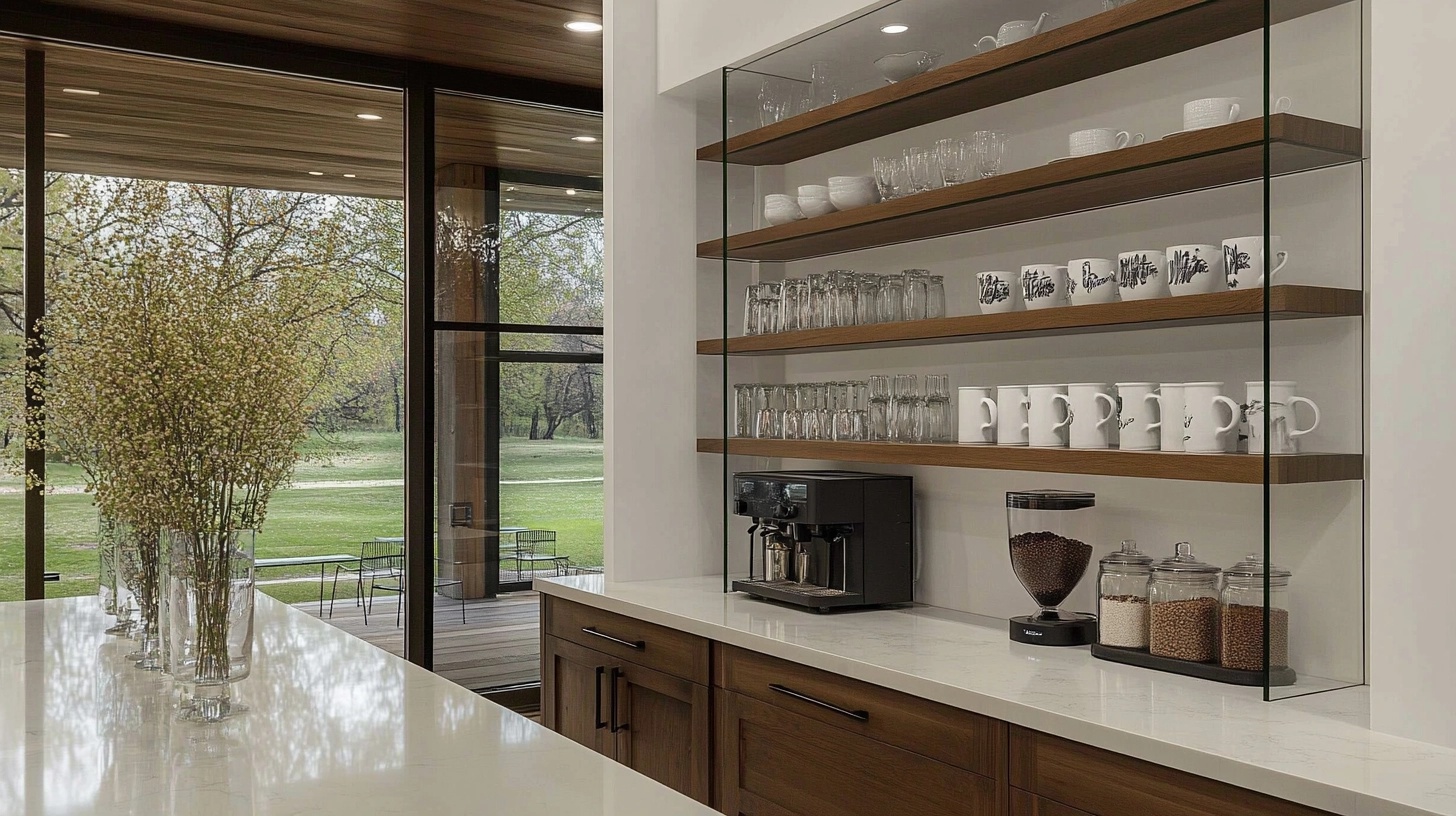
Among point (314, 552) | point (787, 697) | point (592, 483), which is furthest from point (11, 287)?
point (787, 697)

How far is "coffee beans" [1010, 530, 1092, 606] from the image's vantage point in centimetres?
237

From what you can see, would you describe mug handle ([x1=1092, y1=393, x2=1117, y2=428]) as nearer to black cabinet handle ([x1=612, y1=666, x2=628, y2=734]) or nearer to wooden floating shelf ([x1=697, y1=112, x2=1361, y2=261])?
wooden floating shelf ([x1=697, y1=112, x2=1361, y2=261])

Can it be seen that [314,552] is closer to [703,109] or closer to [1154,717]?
[703,109]

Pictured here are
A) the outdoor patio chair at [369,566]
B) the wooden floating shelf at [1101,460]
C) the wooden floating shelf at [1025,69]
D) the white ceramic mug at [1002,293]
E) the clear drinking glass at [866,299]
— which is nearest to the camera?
the wooden floating shelf at [1101,460]

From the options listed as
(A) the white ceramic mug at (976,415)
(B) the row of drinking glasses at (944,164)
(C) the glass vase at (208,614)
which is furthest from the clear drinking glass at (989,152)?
(C) the glass vase at (208,614)

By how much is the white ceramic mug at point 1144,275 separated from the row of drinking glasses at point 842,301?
0.58 m

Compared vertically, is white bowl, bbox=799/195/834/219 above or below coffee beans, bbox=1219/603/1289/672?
above

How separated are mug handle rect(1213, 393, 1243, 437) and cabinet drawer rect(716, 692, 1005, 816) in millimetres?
723

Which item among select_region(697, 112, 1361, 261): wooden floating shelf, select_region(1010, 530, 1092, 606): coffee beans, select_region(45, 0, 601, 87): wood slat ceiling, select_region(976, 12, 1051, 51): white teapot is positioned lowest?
select_region(1010, 530, 1092, 606): coffee beans

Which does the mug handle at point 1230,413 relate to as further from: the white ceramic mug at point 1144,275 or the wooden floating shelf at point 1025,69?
the wooden floating shelf at point 1025,69

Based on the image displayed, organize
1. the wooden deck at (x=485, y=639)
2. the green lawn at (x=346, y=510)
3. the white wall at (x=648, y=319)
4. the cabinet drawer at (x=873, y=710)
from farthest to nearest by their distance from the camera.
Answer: the wooden deck at (x=485, y=639) → the green lawn at (x=346, y=510) → the white wall at (x=648, y=319) → the cabinet drawer at (x=873, y=710)

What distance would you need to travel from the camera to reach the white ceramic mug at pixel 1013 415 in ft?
7.88

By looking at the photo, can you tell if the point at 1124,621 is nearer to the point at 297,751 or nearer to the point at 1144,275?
the point at 1144,275

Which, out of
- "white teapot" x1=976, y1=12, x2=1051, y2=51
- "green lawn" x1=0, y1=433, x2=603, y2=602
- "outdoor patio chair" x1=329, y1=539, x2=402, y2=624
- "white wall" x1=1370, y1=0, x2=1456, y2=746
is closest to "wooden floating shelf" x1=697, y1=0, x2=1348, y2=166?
"white teapot" x1=976, y1=12, x2=1051, y2=51
